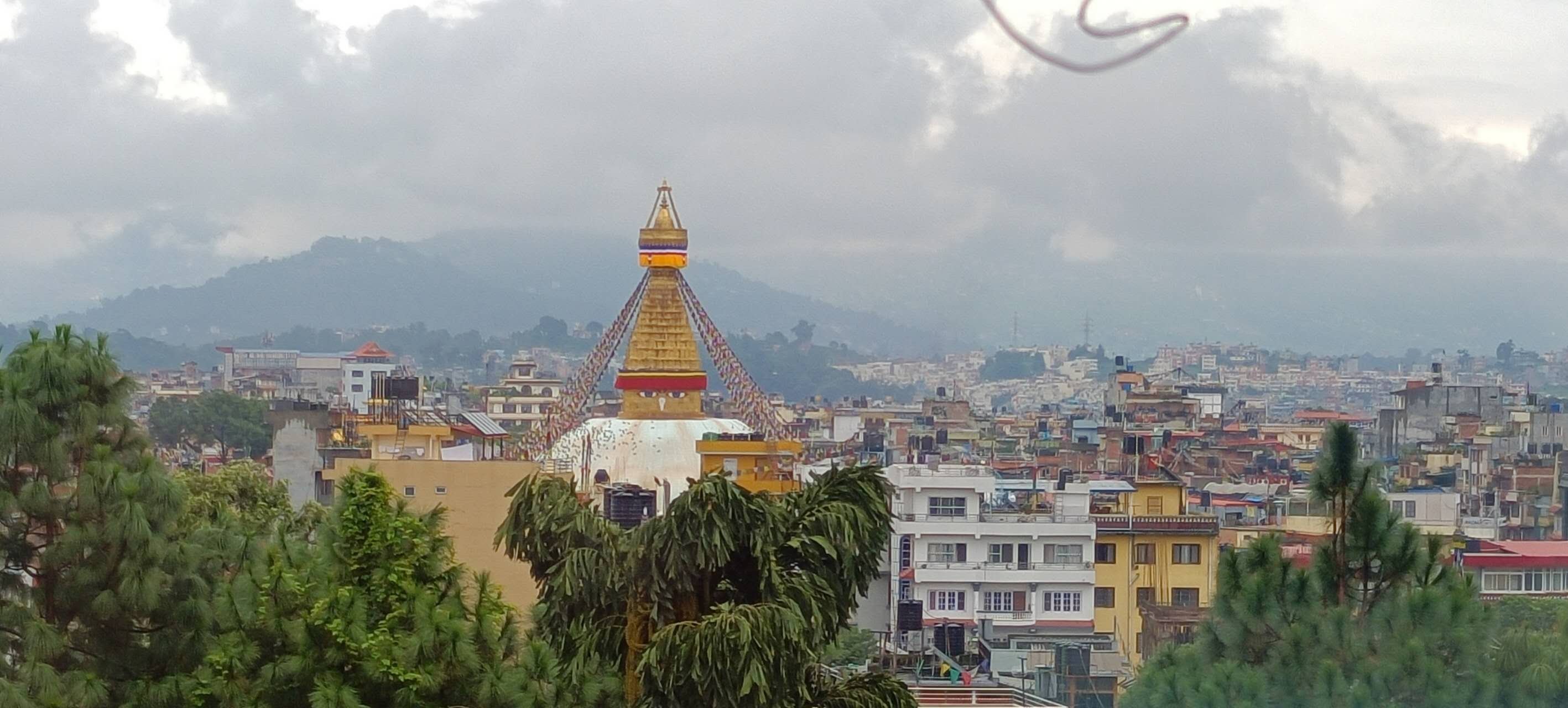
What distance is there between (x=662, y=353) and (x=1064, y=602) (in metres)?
20.3

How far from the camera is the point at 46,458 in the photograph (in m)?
14.1

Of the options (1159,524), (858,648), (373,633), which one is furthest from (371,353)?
(373,633)

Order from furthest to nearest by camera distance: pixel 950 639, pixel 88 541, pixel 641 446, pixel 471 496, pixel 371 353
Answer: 1. pixel 371 353
2. pixel 641 446
3. pixel 950 639
4. pixel 471 496
5. pixel 88 541

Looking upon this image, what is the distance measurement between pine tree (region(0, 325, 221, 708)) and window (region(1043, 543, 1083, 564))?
77.2 ft

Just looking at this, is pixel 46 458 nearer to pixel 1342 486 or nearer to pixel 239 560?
pixel 239 560

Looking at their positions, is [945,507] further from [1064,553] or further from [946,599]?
[1064,553]

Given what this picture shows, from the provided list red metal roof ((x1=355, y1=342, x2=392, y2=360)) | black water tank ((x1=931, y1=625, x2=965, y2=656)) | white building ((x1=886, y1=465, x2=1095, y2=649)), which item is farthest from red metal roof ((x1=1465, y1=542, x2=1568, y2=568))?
red metal roof ((x1=355, y1=342, x2=392, y2=360))

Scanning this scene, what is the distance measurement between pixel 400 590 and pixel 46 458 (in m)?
2.68

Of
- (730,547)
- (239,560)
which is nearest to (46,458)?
(239,560)

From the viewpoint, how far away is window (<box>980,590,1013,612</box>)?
36.9 meters

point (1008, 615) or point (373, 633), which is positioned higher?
point (373, 633)

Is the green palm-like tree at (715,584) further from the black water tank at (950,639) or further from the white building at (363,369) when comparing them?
the white building at (363,369)

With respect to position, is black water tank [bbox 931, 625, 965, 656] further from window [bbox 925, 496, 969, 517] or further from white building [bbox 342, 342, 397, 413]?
white building [bbox 342, 342, 397, 413]

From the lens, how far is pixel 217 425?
78625mm
